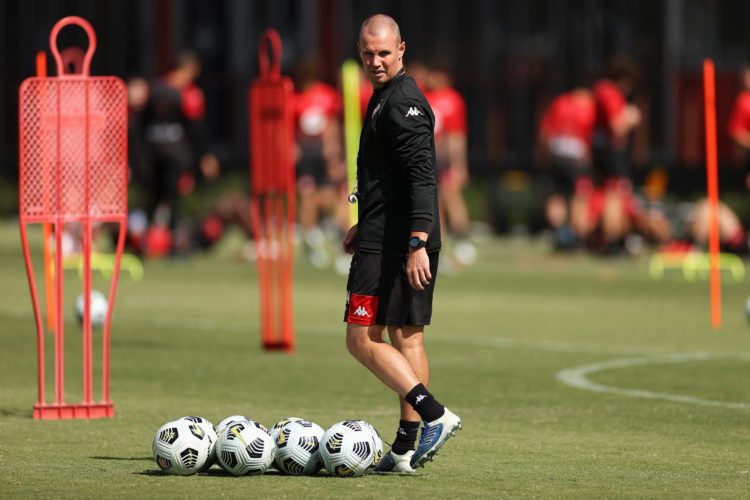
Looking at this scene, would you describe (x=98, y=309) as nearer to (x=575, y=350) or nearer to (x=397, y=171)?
(x=575, y=350)

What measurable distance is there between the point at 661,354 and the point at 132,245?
37.1ft

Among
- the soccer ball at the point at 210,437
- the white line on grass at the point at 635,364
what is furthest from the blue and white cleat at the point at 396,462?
the white line on grass at the point at 635,364

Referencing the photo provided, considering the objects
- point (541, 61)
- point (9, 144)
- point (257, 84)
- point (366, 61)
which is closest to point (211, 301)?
point (257, 84)

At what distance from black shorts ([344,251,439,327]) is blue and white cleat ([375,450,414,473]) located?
62 cm

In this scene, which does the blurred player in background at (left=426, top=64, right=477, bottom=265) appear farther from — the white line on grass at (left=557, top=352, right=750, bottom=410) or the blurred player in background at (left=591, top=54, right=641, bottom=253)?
the white line on grass at (left=557, top=352, right=750, bottom=410)

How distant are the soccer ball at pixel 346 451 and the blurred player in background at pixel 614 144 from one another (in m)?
15.4

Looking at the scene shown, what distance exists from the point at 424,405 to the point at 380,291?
575 millimetres

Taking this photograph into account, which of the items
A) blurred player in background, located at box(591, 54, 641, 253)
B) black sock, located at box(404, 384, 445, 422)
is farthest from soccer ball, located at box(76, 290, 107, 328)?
blurred player in background, located at box(591, 54, 641, 253)

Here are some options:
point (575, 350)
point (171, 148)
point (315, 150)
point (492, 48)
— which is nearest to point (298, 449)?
point (575, 350)

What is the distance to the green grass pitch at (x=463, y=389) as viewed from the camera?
22.6ft

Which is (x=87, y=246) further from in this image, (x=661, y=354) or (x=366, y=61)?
(x=661, y=354)

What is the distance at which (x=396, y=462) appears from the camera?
7.09 m

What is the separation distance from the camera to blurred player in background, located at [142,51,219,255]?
2119 centimetres

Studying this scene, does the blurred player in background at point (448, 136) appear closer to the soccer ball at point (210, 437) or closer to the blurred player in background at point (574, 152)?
the blurred player in background at point (574, 152)
